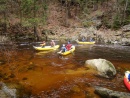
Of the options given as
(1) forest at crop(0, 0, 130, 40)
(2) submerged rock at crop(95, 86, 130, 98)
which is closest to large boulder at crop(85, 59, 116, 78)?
(2) submerged rock at crop(95, 86, 130, 98)

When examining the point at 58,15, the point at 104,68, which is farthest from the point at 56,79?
the point at 58,15

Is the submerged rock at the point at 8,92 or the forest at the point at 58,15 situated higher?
the forest at the point at 58,15

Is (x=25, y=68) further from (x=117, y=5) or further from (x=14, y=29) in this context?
(x=117, y=5)

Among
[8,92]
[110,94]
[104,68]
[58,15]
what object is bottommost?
[110,94]

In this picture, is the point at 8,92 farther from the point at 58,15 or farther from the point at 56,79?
the point at 58,15

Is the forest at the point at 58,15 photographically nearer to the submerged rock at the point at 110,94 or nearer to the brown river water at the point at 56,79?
the brown river water at the point at 56,79

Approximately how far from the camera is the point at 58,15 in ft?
115

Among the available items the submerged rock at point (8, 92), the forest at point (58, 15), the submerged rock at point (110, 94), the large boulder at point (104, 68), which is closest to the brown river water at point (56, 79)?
the submerged rock at point (110, 94)

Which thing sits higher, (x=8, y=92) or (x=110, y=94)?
(x=8, y=92)

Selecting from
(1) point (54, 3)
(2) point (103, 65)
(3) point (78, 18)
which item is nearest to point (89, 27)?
(3) point (78, 18)

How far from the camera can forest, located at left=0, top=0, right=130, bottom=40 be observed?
2548 centimetres

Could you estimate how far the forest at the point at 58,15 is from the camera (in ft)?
83.6

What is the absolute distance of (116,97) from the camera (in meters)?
7.70

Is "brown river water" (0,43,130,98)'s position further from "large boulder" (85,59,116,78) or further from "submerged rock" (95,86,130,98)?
"large boulder" (85,59,116,78)
